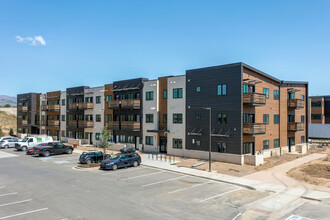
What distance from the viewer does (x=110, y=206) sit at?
612 inches

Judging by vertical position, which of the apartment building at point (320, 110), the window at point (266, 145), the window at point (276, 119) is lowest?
the window at point (266, 145)

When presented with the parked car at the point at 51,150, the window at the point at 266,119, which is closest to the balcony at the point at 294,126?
the window at the point at 266,119

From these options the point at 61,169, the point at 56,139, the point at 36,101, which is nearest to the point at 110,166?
the point at 61,169

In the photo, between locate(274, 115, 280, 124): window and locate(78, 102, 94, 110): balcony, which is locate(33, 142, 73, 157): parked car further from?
locate(274, 115, 280, 124): window

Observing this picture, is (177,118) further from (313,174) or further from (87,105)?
(87,105)

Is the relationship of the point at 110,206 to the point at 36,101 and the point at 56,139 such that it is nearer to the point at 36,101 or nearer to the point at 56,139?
the point at 56,139

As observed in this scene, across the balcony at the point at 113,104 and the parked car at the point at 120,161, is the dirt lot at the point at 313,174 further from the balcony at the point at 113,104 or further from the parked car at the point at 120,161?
the balcony at the point at 113,104

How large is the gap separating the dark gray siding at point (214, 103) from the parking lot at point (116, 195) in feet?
27.0

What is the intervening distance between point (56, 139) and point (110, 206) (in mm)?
48236

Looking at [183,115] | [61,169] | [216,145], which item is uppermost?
[183,115]

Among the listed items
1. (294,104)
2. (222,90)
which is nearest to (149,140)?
(222,90)

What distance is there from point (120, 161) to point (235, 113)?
14163mm

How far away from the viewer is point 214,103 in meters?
31.8

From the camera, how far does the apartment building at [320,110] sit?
69.8 meters
